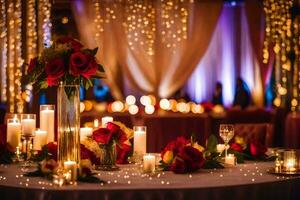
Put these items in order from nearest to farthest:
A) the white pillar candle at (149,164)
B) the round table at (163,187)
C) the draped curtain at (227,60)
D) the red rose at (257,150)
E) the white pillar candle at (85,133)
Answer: the round table at (163,187), the white pillar candle at (149,164), the white pillar candle at (85,133), the red rose at (257,150), the draped curtain at (227,60)

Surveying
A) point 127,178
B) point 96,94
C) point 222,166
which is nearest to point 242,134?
point 222,166

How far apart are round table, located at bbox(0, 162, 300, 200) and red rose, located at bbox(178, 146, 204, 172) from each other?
49 mm

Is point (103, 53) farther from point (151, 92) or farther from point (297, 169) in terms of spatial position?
point (297, 169)

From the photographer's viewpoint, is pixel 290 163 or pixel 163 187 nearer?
pixel 163 187

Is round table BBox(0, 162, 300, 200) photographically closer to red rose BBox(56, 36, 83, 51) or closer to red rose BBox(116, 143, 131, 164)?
red rose BBox(116, 143, 131, 164)

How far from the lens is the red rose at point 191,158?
365 cm

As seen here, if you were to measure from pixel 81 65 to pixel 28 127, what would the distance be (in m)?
0.66

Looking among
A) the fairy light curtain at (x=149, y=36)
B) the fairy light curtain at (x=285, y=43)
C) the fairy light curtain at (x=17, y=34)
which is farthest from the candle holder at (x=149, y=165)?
the fairy light curtain at (x=149, y=36)

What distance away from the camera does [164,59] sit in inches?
508

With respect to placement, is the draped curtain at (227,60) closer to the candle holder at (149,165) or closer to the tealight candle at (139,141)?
the tealight candle at (139,141)

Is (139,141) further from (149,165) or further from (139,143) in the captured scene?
(149,165)

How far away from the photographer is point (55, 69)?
3475 mm

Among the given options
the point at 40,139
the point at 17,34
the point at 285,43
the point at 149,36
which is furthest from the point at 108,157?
the point at 149,36

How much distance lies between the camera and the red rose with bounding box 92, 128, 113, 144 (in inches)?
146
